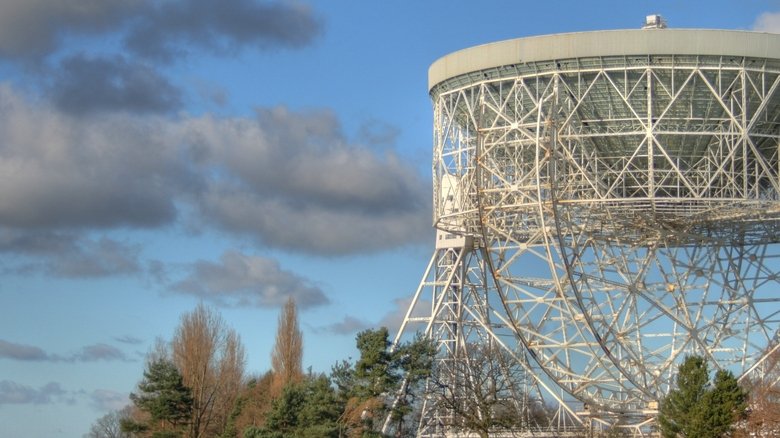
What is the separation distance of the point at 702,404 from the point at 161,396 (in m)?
28.4

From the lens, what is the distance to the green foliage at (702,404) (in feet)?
143

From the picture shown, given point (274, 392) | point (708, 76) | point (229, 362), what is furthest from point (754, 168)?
point (229, 362)

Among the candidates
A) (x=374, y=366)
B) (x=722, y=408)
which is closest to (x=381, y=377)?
(x=374, y=366)

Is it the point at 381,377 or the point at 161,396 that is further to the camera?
the point at 161,396

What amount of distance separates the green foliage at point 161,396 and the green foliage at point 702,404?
85.7 feet

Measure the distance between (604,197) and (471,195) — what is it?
570 centimetres

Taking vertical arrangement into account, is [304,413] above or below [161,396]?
below

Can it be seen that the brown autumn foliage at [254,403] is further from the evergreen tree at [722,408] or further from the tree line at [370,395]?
the evergreen tree at [722,408]

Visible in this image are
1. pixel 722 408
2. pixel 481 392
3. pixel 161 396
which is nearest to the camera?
pixel 722 408

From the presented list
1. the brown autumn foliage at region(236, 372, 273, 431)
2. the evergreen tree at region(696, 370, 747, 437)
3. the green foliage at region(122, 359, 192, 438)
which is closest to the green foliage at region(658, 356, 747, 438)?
the evergreen tree at region(696, 370, 747, 437)

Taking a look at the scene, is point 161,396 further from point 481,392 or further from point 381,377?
point 481,392

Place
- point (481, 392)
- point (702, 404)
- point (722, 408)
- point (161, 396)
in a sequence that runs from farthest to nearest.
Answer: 1. point (161, 396)
2. point (481, 392)
3. point (702, 404)
4. point (722, 408)

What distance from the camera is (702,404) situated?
43938 mm

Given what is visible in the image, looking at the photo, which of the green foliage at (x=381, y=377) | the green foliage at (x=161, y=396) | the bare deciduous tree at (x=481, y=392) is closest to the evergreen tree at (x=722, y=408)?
the bare deciduous tree at (x=481, y=392)
